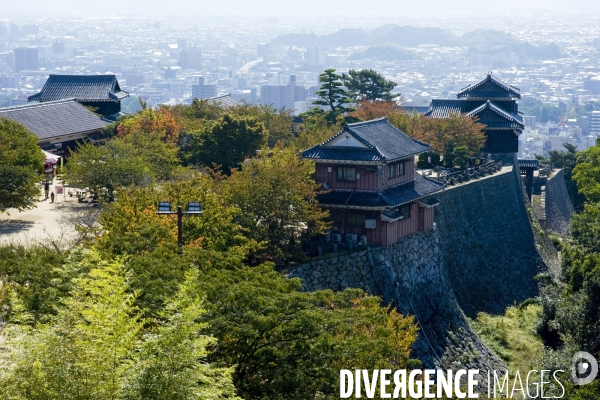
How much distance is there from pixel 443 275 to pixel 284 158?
7400 mm

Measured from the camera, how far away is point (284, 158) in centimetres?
3094

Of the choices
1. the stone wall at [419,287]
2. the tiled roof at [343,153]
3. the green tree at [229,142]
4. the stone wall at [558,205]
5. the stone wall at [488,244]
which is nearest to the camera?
the stone wall at [419,287]

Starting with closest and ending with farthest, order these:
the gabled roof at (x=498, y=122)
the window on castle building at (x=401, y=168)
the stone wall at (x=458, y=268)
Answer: the stone wall at (x=458, y=268) < the window on castle building at (x=401, y=168) < the gabled roof at (x=498, y=122)

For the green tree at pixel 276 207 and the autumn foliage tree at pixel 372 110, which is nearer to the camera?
the green tree at pixel 276 207

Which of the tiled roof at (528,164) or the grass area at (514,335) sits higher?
the tiled roof at (528,164)

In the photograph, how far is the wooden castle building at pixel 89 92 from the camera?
54.6m

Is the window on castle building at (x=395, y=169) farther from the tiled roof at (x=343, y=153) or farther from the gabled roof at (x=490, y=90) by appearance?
the gabled roof at (x=490, y=90)

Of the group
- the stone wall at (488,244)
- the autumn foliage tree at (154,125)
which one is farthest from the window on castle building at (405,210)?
the autumn foliage tree at (154,125)

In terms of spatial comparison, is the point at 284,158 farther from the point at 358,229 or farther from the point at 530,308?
the point at 530,308

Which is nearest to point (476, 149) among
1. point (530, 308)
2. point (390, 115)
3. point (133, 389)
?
point (390, 115)

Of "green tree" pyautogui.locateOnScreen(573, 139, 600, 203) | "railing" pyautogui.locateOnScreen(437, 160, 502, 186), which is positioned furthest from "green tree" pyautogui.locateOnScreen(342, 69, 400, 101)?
"green tree" pyautogui.locateOnScreen(573, 139, 600, 203)

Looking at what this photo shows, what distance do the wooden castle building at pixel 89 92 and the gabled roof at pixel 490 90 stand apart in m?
18.6

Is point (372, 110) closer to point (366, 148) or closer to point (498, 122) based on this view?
point (498, 122)

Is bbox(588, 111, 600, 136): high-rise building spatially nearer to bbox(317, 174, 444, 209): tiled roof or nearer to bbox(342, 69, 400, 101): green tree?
bbox(342, 69, 400, 101): green tree
